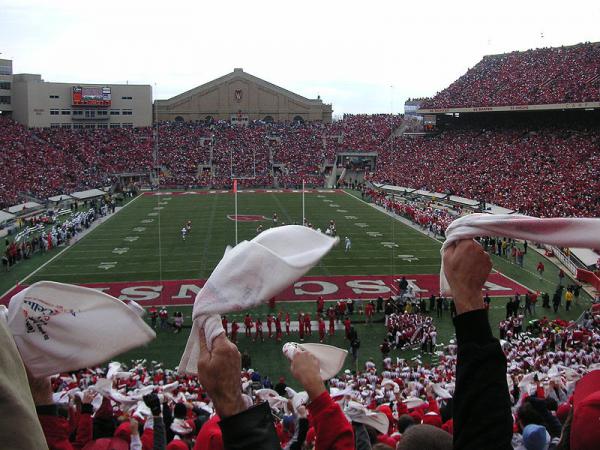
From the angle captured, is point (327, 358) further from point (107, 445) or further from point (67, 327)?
point (67, 327)

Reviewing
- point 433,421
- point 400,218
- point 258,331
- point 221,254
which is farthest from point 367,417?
point 400,218

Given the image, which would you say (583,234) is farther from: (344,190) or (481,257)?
(344,190)

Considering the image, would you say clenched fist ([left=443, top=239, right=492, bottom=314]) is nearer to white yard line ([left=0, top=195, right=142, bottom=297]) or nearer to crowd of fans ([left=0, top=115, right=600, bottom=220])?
white yard line ([left=0, top=195, right=142, bottom=297])

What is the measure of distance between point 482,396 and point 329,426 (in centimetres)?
61

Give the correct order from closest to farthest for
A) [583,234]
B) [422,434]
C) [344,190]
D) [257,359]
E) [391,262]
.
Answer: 1. [583,234]
2. [422,434]
3. [257,359]
4. [391,262]
5. [344,190]

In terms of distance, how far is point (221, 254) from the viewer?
24891 mm

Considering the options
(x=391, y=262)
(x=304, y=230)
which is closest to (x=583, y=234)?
(x=304, y=230)

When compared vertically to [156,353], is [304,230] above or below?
above

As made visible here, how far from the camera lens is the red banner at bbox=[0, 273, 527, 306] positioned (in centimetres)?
1890

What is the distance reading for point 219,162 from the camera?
57.8 m

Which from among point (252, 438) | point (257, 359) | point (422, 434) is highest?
point (252, 438)

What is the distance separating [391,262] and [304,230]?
844 inches

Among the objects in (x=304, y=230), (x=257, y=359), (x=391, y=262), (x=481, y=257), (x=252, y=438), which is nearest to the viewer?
(x=252, y=438)

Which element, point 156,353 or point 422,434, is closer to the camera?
point 422,434
